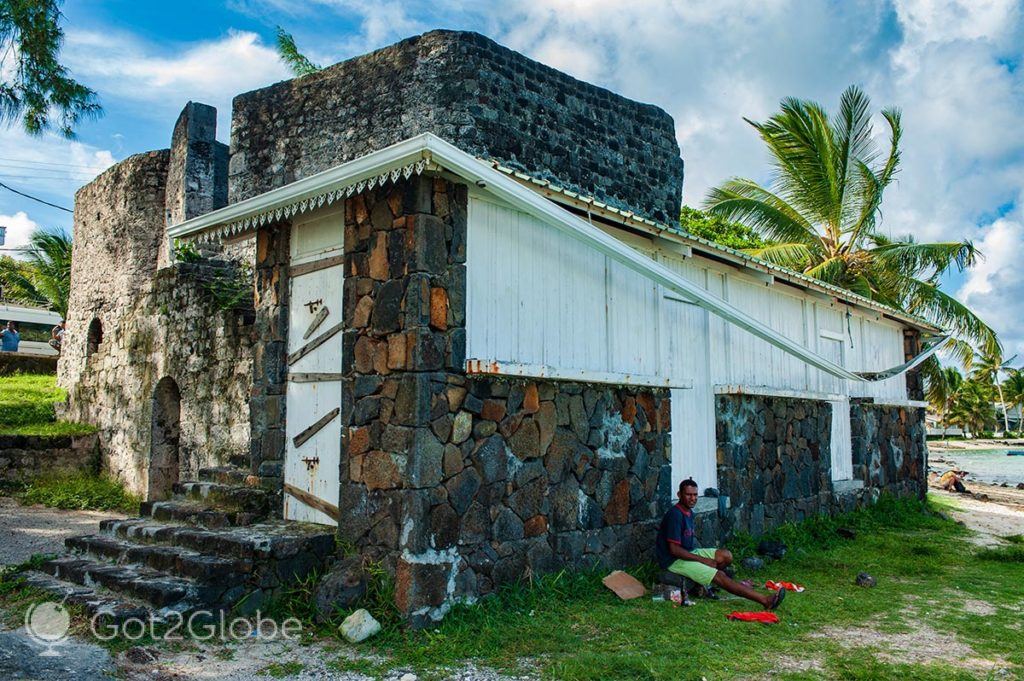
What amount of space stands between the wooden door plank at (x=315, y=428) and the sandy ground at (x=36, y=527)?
3121mm

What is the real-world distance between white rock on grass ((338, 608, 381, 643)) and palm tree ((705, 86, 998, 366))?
14.5 meters

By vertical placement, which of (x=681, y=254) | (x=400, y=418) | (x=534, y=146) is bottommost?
(x=400, y=418)

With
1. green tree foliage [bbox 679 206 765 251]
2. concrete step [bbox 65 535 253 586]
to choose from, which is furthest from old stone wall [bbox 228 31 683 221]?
green tree foliage [bbox 679 206 765 251]

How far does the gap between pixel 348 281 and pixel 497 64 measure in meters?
5.21

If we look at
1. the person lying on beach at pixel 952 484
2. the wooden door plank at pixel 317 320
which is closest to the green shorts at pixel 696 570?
the wooden door plank at pixel 317 320

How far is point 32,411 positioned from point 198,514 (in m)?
9.50

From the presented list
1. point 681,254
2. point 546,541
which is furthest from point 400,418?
point 681,254

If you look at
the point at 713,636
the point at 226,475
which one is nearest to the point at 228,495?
the point at 226,475

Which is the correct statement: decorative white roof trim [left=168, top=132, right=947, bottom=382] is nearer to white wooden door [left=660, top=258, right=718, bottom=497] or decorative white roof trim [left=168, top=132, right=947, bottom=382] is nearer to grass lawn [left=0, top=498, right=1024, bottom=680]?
white wooden door [left=660, top=258, right=718, bottom=497]

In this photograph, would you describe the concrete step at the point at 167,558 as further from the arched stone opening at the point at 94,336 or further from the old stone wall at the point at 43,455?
the arched stone opening at the point at 94,336

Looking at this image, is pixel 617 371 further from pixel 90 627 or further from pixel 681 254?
pixel 90 627

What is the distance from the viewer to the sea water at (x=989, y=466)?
29953mm

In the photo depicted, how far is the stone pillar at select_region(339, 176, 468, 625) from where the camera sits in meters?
6.02

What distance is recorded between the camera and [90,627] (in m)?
5.64
